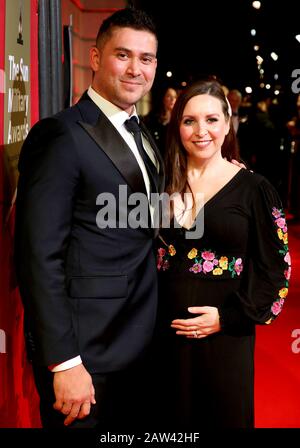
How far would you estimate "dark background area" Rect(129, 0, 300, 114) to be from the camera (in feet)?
46.4

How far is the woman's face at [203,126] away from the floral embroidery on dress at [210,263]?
337 millimetres

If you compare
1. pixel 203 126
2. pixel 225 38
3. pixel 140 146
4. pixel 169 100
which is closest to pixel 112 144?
pixel 140 146

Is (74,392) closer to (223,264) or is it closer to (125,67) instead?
(223,264)

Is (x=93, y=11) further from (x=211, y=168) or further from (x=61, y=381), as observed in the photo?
(x=61, y=381)

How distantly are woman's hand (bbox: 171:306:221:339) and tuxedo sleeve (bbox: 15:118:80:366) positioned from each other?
47 cm

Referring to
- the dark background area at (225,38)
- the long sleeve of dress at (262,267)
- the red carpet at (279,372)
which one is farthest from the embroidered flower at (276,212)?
the dark background area at (225,38)

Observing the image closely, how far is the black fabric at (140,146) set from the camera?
6.65 feet

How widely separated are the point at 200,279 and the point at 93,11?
7.74m

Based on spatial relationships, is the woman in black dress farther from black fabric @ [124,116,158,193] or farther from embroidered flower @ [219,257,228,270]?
black fabric @ [124,116,158,193]

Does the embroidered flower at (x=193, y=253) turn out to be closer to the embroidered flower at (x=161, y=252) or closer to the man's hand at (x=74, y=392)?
the embroidered flower at (x=161, y=252)

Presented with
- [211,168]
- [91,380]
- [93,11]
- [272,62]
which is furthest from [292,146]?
[272,62]

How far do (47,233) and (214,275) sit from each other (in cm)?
67

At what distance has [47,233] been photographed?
1.78m
